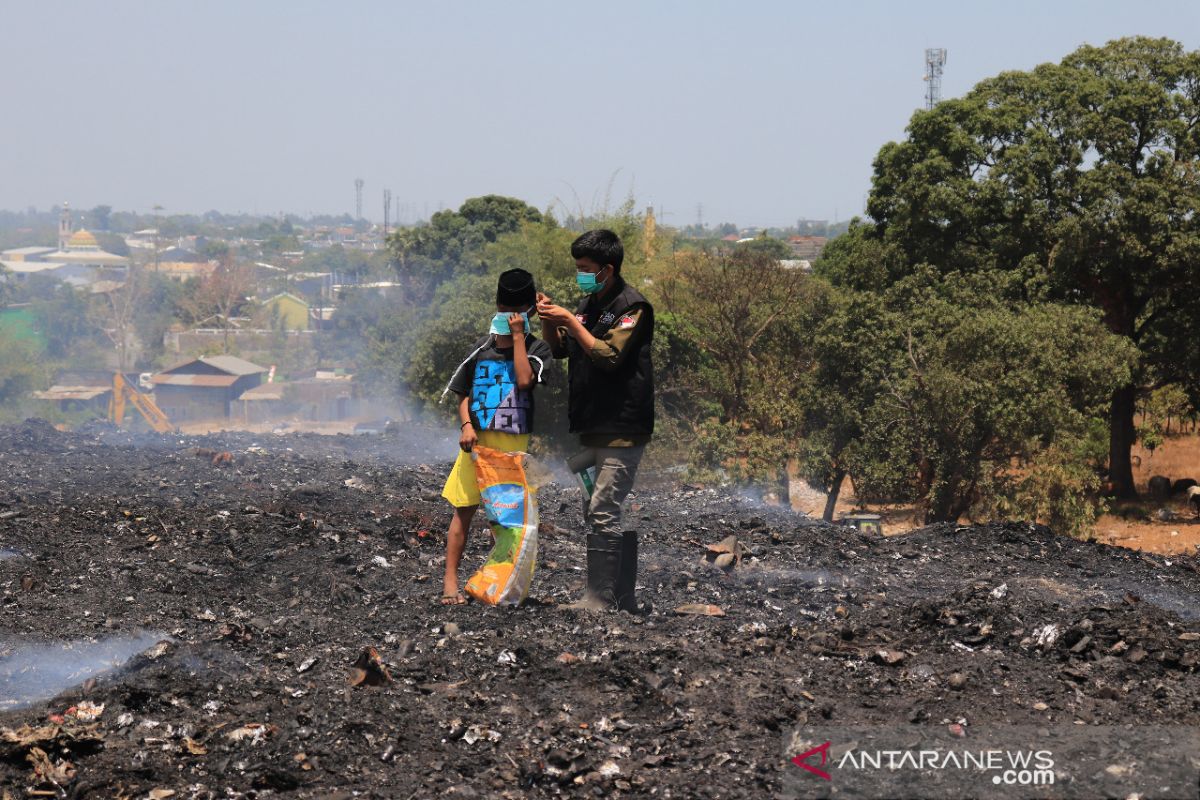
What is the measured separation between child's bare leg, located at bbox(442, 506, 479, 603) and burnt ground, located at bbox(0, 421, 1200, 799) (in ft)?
0.51

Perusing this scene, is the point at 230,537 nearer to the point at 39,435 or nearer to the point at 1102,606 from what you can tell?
the point at 1102,606

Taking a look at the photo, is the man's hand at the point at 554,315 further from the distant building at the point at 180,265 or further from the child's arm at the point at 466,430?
the distant building at the point at 180,265

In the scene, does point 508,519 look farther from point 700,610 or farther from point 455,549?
point 700,610

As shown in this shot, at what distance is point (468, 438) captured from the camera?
21.6ft

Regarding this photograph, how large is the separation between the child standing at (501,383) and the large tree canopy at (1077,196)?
1929 centimetres

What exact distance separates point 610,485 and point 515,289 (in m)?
1.09

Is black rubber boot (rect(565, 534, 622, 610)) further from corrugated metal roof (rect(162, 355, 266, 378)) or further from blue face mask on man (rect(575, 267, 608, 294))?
corrugated metal roof (rect(162, 355, 266, 378))

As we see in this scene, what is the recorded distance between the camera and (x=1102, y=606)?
698cm

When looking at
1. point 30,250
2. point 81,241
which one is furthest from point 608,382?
point 30,250

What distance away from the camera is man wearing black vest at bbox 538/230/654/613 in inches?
252

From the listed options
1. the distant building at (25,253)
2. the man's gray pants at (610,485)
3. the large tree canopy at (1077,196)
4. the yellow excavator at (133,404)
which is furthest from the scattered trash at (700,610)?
the distant building at (25,253)

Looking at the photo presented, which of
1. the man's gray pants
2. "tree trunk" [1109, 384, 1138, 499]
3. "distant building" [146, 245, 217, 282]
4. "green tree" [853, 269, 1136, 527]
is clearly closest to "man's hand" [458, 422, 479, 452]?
the man's gray pants

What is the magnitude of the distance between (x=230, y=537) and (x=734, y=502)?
5461 millimetres

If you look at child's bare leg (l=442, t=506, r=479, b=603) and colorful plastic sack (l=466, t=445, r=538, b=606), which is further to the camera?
child's bare leg (l=442, t=506, r=479, b=603)
